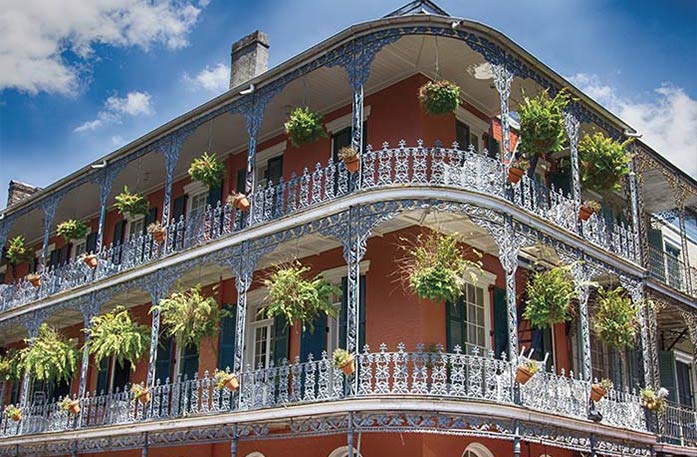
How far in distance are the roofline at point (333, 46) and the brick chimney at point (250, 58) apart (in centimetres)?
305

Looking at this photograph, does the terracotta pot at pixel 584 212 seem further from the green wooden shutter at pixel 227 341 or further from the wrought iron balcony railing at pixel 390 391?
the green wooden shutter at pixel 227 341

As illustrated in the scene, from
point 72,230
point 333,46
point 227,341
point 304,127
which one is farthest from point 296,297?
point 72,230

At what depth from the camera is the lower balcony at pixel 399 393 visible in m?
11.0

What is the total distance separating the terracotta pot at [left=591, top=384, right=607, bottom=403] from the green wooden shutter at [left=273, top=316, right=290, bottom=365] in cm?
518

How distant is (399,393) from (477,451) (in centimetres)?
286

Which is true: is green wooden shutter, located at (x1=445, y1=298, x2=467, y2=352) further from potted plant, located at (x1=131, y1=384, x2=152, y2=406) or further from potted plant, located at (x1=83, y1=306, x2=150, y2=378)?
potted plant, located at (x1=83, y1=306, x2=150, y2=378)

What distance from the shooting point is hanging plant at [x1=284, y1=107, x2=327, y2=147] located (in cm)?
1374

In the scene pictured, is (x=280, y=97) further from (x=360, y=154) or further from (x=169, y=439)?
(x=169, y=439)

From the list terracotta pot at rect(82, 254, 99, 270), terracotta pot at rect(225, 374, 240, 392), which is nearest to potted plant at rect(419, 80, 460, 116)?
terracotta pot at rect(225, 374, 240, 392)

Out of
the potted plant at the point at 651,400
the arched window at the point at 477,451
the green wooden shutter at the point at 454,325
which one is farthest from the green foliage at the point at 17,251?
the potted plant at the point at 651,400

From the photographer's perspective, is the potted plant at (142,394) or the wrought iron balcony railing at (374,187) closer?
the wrought iron balcony railing at (374,187)

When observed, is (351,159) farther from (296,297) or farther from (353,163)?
(296,297)

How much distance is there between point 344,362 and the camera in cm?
1096

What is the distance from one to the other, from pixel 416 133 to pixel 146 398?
6.55 meters
